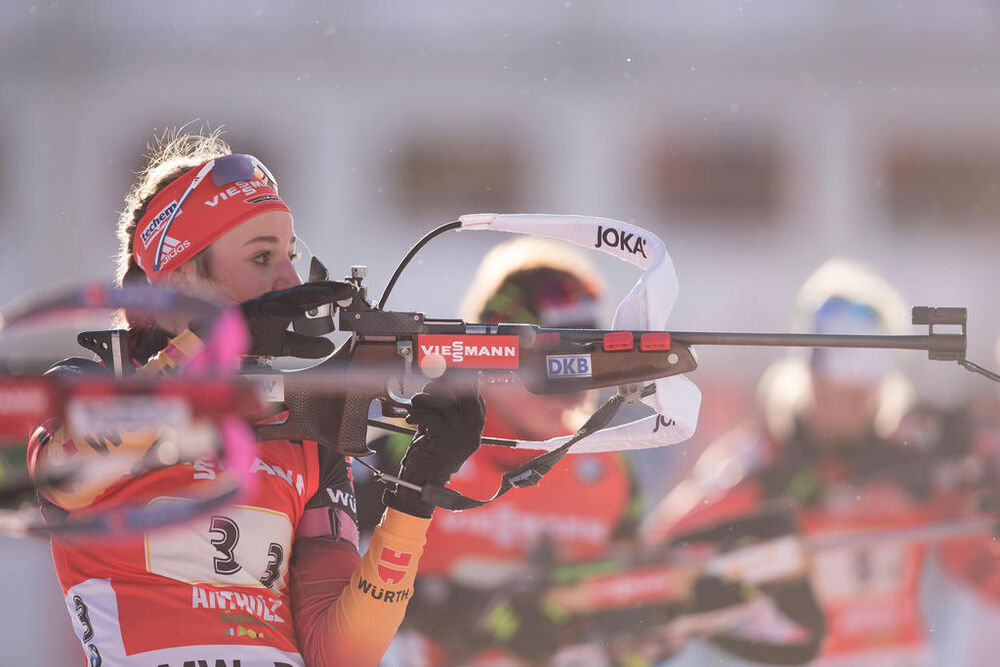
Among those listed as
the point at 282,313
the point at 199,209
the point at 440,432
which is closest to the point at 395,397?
the point at 440,432

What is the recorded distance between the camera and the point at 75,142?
362 cm

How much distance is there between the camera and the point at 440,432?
57.9 inches

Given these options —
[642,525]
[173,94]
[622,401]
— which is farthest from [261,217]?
[173,94]

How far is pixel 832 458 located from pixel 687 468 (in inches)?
15.6

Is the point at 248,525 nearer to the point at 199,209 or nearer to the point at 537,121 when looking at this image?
the point at 199,209

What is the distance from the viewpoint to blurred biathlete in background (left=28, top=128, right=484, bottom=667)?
1.42 meters

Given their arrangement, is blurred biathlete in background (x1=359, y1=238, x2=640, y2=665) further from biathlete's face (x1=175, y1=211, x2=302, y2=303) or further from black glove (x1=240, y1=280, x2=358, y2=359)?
black glove (x1=240, y1=280, x2=358, y2=359)

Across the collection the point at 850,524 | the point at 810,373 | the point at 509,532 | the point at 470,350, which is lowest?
the point at 850,524

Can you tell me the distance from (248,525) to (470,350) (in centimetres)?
38

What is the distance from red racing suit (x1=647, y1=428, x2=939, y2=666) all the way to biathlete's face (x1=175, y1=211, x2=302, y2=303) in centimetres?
165

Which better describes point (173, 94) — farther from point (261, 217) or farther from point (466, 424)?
point (466, 424)

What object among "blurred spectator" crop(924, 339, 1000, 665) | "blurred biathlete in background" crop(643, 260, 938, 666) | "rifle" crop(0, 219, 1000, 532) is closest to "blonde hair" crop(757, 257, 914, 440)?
"blurred biathlete in background" crop(643, 260, 938, 666)

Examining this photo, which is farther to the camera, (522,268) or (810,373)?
(810,373)

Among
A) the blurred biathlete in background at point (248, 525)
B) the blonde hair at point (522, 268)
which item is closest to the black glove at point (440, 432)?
the blurred biathlete in background at point (248, 525)
